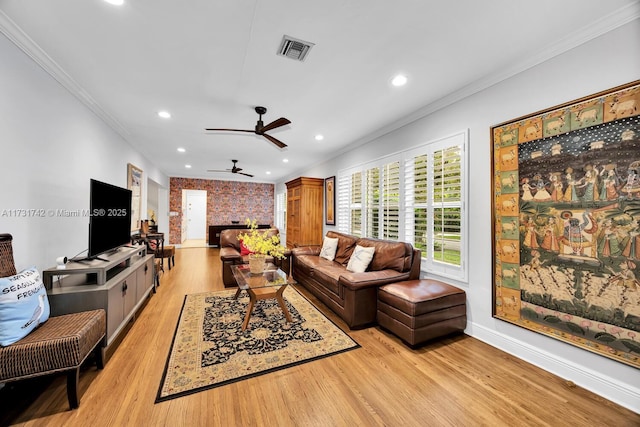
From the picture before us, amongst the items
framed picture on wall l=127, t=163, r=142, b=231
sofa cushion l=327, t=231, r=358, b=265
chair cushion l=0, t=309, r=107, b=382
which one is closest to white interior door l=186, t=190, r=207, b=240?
framed picture on wall l=127, t=163, r=142, b=231

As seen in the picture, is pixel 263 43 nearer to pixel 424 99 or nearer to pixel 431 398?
pixel 424 99

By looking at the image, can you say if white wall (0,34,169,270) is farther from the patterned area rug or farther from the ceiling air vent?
the ceiling air vent

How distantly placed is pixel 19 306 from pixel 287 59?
8.58 feet

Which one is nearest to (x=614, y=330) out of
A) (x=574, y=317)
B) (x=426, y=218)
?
(x=574, y=317)

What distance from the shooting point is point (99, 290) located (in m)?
2.12

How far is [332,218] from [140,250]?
11.5ft

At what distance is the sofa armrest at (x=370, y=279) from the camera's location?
110 inches

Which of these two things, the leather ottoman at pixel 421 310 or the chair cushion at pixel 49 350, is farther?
the leather ottoman at pixel 421 310

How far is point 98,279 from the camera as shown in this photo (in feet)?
7.27

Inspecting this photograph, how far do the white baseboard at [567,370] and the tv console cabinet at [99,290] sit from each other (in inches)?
140

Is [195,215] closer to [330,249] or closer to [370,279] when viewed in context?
[330,249]

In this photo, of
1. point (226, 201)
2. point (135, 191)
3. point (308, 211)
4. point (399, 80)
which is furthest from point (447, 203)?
point (226, 201)

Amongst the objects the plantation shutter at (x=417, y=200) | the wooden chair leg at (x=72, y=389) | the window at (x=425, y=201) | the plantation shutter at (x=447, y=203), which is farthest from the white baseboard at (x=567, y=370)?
the wooden chair leg at (x=72, y=389)

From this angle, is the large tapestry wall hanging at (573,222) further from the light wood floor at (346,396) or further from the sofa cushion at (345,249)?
the sofa cushion at (345,249)
